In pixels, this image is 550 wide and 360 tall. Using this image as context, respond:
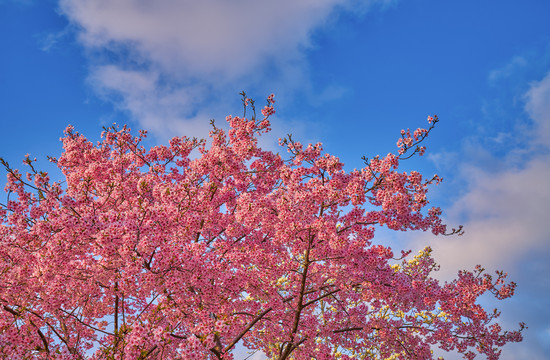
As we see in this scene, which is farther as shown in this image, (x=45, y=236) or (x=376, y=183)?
(x=376, y=183)

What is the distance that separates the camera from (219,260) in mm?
11414

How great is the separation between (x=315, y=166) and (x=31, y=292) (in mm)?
8338

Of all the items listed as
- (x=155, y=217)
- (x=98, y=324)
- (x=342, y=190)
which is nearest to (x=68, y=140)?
(x=98, y=324)

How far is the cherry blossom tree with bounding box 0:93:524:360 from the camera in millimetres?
9398

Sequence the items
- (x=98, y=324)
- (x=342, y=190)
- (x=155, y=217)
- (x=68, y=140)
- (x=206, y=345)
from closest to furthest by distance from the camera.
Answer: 1. (x=206, y=345)
2. (x=155, y=217)
3. (x=342, y=190)
4. (x=98, y=324)
5. (x=68, y=140)

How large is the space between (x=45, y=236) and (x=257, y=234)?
603cm

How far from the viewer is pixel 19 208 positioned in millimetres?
12203

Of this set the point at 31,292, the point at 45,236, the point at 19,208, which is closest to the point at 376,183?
the point at 45,236

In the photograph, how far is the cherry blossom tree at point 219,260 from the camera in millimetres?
9398

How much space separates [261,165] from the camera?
14852mm

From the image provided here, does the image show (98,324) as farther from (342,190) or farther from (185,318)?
(342,190)

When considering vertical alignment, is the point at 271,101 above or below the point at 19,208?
above

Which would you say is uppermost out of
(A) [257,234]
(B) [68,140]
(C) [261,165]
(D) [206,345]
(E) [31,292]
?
(B) [68,140]

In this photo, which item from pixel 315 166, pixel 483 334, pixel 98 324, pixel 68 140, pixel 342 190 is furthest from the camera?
pixel 68 140
